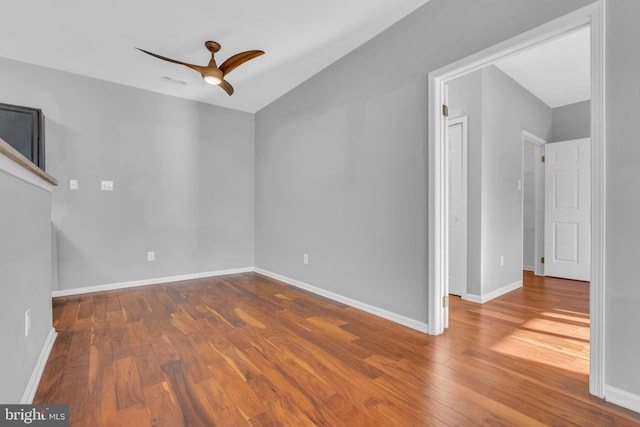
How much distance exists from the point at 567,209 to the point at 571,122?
1.38 meters

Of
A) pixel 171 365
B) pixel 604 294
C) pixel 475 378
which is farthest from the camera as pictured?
pixel 171 365

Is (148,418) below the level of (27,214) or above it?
below

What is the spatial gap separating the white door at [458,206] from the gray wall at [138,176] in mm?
2991

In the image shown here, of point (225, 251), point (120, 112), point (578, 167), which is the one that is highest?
point (120, 112)

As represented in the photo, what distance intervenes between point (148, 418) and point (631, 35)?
114 inches

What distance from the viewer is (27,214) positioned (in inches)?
60.7

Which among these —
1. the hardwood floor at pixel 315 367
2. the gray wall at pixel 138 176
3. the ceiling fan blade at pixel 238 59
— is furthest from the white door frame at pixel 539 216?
the gray wall at pixel 138 176

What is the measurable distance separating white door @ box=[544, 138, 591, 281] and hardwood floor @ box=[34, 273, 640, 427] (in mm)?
1531

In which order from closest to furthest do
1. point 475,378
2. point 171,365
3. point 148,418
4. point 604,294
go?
1. point 148,418
2. point 604,294
3. point 475,378
4. point 171,365

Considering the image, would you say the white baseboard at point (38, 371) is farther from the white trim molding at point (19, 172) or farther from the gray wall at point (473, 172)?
the gray wall at point (473, 172)

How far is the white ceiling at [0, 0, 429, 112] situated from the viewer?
2.35 meters

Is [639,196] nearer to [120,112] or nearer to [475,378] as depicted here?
[475,378]

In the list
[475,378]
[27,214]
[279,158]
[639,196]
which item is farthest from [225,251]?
[639,196]

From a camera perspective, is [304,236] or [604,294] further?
[304,236]
